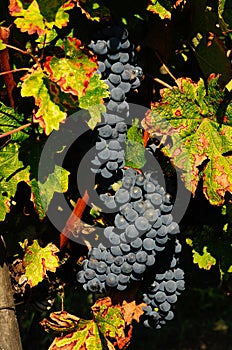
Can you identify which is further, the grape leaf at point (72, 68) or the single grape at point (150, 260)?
the single grape at point (150, 260)

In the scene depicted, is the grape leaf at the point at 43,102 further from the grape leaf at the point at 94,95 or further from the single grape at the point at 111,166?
the single grape at the point at 111,166

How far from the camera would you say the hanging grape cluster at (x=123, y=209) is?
130 cm

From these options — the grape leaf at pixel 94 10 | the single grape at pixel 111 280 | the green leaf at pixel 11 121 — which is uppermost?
the grape leaf at pixel 94 10

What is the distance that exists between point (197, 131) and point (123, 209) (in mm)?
222

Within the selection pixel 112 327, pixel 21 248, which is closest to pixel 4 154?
pixel 21 248

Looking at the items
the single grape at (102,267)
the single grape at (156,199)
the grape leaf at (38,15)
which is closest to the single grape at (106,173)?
the single grape at (156,199)

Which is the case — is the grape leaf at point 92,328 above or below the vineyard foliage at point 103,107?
below

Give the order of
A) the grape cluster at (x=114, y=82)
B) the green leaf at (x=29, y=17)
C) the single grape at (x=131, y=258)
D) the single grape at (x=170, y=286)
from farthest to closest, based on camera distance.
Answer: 1. the single grape at (x=170, y=286)
2. the single grape at (x=131, y=258)
3. the grape cluster at (x=114, y=82)
4. the green leaf at (x=29, y=17)

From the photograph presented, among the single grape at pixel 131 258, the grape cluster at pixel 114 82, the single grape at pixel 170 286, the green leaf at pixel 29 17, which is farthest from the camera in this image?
the single grape at pixel 170 286

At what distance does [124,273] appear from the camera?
141 centimetres

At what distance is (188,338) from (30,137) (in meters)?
3.34

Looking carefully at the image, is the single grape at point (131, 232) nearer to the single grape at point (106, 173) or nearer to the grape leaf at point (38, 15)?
the single grape at point (106, 173)

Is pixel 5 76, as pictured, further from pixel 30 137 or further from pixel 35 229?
pixel 35 229

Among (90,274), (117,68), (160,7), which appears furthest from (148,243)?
(160,7)
